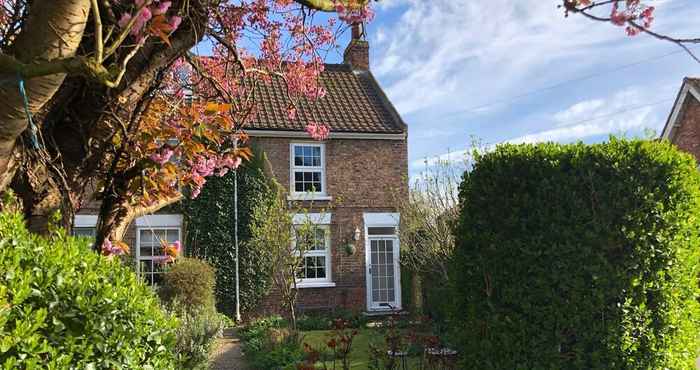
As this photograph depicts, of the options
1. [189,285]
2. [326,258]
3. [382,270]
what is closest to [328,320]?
[326,258]

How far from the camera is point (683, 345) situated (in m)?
5.68

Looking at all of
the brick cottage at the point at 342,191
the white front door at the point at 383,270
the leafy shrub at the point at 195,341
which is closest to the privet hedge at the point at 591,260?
the leafy shrub at the point at 195,341

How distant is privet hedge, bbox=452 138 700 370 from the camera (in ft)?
17.9

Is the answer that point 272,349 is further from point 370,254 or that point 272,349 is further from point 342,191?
point 370,254

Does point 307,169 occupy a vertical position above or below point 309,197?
above

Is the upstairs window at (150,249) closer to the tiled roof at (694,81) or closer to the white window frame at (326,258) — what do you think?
the white window frame at (326,258)

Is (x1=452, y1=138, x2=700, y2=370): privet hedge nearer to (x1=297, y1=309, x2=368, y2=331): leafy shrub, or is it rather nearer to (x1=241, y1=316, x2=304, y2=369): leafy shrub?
(x1=241, y1=316, x2=304, y2=369): leafy shrub

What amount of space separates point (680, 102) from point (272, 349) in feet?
55.5

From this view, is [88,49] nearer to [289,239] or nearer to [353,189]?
[289,239]

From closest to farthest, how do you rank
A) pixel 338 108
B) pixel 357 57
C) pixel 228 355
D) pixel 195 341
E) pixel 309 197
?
1. pixel 195 341
2. pixel 228 355
3. pixel 309 197
4. pixel 338 108
5. pixel 357 57

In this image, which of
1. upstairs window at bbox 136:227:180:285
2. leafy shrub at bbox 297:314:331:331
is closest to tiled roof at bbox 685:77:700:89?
leafy shrub at bbox 297:314:331:331

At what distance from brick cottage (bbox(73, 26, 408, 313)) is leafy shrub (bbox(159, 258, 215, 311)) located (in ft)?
8.51

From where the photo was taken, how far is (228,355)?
11.3 metres

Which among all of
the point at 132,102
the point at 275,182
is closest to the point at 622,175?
the point at 132,102
